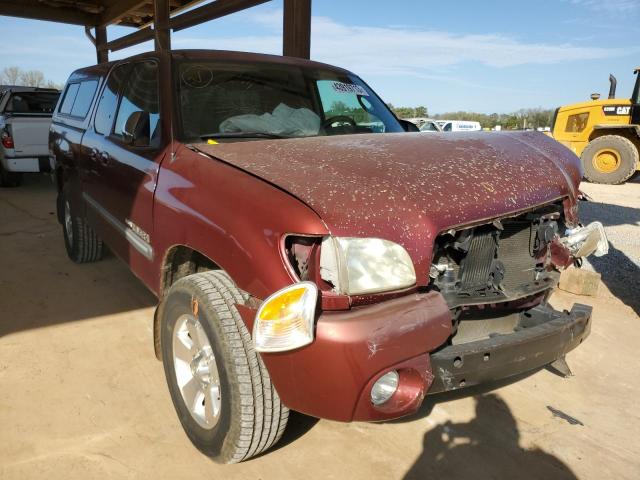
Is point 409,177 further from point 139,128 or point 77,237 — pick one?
point 77,237

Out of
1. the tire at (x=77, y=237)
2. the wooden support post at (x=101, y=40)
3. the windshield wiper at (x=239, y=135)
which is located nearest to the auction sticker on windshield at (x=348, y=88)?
the windshield wiper at (x=239, y=135)

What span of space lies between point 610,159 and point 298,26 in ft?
30.5

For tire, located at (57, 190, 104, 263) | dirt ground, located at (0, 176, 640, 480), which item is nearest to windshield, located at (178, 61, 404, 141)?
dirt ground, located at (0, 176, 640, 480)

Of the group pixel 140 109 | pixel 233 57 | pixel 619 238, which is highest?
pixel 233 57

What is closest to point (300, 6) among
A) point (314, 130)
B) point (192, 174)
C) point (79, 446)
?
point (314, 130)

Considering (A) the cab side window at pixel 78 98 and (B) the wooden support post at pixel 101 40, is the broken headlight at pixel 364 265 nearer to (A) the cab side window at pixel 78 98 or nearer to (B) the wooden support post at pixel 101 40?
(A) the cab side window at pixel 78 98

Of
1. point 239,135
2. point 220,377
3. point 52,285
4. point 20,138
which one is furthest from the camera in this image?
point 20,138

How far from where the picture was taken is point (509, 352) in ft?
6.40

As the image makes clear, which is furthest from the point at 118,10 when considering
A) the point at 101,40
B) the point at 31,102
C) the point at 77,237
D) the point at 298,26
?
the point at 77,237

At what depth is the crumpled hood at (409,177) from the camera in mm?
1723

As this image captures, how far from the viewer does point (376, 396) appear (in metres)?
1.77

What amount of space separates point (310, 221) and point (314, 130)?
147 cm

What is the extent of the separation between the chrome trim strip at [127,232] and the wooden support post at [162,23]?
6.99m

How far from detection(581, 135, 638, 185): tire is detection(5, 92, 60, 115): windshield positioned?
11.7m
